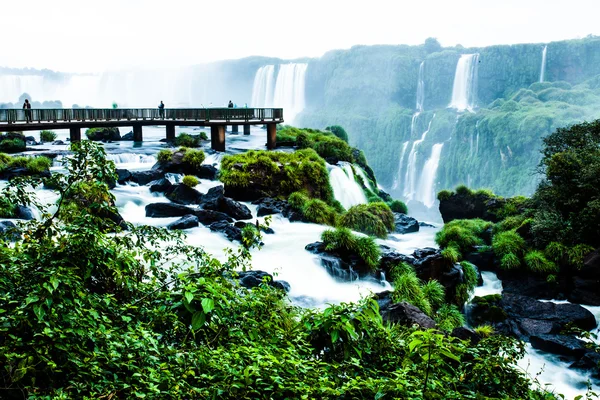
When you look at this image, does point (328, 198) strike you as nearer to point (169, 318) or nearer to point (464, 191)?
point (464, 191)

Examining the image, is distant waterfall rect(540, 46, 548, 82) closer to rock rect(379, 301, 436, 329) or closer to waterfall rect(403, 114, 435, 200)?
waterfall rect(403, 114, 435, 200)

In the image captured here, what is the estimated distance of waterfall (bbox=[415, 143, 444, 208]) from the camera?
57.2 metres

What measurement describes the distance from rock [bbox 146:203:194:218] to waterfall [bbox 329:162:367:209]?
8582 mm

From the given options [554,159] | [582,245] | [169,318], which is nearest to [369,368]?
[169,318]

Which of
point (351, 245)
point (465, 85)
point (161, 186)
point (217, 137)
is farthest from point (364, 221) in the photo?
point (465, 85)

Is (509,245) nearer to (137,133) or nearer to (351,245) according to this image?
(351,245)

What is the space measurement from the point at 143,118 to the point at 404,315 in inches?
995

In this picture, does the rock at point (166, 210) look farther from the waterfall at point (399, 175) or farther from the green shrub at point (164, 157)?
the waterfall at point (399, 175)

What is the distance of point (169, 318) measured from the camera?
16.6 ft

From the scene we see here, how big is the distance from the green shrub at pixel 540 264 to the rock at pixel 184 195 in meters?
12.2

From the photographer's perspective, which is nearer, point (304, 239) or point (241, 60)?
point (304, 239)

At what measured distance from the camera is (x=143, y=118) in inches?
1240

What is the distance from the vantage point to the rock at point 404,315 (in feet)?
34.0

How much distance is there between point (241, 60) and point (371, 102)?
80.9ft
